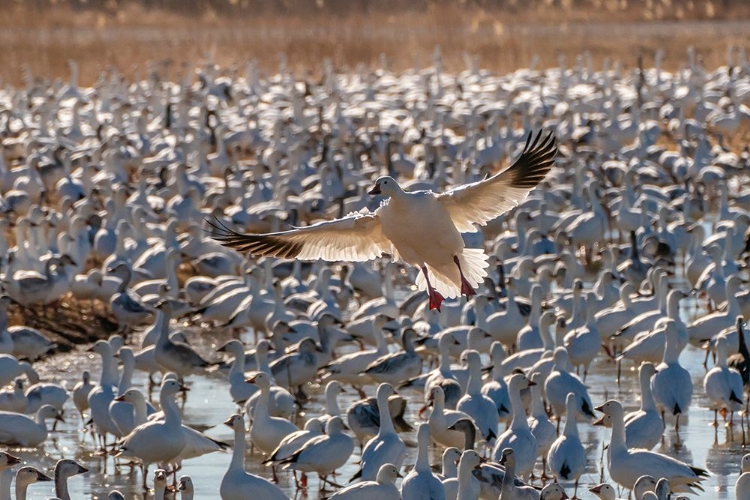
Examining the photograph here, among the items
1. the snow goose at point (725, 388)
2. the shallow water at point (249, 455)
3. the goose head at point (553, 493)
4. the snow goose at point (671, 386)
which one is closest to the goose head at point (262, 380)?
the shallow water at point (249, 455)

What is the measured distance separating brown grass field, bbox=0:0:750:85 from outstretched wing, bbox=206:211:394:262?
99.5ft

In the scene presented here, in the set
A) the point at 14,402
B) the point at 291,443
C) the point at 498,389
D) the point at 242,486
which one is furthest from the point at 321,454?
the point at 14,402

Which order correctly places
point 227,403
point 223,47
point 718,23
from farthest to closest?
point 718,23
point 223,47
point 227,403

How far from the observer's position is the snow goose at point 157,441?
30.8 feet

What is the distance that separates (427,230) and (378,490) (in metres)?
1.57

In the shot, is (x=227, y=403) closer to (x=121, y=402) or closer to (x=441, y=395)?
(x=121, y=402)

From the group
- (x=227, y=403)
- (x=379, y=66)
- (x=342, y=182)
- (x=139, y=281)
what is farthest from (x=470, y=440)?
(x=379, y=66)

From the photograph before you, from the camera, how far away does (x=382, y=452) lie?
909 centimetres

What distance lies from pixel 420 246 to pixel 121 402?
2.64m

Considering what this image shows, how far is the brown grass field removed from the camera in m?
41.5

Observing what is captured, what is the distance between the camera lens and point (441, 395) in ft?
32.0

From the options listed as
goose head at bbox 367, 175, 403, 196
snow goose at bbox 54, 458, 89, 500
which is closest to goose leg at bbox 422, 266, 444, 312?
goose head at bbox 367, 175, 403, 196

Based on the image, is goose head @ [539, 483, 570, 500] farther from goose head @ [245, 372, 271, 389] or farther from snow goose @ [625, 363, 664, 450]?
goose head @ [245, 372, 271, 389]

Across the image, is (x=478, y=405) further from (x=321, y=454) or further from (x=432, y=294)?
(x=321, y=454)
